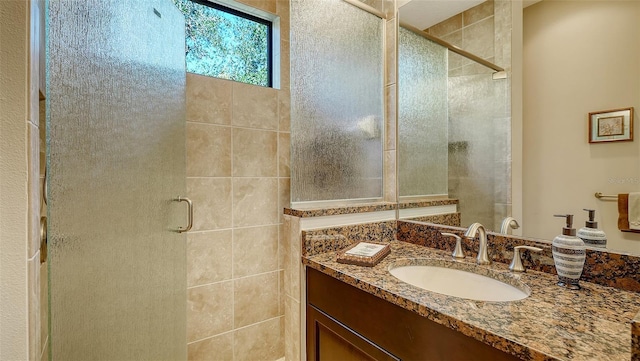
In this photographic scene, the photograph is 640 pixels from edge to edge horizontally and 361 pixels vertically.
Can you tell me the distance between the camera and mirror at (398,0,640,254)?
0.88 meters

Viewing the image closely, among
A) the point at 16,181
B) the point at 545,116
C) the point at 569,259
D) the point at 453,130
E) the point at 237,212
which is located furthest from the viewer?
the point at 237,212

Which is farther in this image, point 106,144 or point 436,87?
point 436,87

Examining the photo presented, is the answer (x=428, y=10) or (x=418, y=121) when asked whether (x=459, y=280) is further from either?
(x=428, y=10)

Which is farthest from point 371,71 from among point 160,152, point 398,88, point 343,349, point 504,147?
point 343,349

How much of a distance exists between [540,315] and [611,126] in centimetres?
65

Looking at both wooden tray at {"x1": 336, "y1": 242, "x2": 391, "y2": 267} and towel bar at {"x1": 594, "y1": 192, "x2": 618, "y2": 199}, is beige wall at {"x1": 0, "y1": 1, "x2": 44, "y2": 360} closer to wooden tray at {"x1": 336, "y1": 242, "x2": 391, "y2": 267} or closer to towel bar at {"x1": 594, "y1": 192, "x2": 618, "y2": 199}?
wooden tray at {"x1": 336, "y1": 242, "x2": 391, "y2": 267}

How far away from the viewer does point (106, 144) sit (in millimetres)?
885

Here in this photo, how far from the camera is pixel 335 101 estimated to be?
150 centimetres

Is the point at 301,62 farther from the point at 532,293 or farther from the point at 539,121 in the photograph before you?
the point at 532,293

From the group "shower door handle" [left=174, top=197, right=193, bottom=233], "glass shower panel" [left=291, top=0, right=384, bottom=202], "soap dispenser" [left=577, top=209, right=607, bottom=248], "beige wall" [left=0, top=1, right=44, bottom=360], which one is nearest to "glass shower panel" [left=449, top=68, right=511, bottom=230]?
"soap dispenser" [left=577, top=209, right=607, bottom=248]

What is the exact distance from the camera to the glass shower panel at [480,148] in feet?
3.92

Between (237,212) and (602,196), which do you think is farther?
(237,212)

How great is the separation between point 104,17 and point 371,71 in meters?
1.24

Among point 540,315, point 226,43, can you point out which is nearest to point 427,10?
point 226,43
